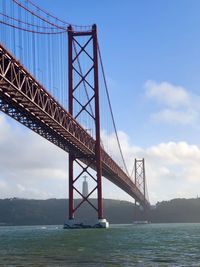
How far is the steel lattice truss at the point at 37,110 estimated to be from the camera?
113ft

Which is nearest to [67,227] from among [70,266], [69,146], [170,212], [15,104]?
[69,146]

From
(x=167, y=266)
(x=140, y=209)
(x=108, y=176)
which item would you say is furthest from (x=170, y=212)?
(x=167, y=266)

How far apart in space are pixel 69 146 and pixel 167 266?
38196 millimetres

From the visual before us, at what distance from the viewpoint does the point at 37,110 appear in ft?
134

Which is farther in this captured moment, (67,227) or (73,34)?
(73,34)

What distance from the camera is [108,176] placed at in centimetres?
7994

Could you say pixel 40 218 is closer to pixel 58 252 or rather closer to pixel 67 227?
pixel 67 227

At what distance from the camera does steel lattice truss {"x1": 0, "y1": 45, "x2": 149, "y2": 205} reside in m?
34.5

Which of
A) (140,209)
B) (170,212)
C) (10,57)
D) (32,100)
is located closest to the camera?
(10,57)

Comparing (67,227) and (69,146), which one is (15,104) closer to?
(69,146)

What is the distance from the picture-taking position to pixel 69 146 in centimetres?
5806

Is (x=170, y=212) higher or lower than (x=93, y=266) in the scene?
higher

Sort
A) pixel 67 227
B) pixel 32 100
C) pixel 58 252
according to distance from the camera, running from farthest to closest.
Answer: pixel 67 227, pixel 32 100, pixel 58 252

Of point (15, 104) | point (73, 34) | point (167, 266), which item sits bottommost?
point (167, 266)
